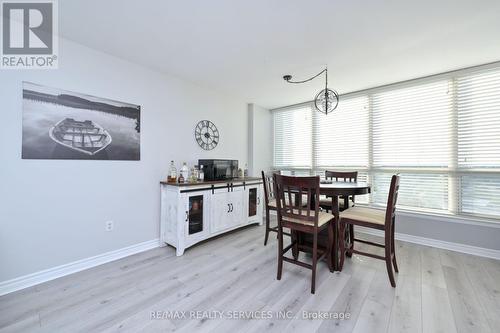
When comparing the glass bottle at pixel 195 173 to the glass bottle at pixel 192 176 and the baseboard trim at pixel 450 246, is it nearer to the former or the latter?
the glass bottle at pixel 192 176

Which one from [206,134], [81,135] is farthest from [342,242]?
[81,135]

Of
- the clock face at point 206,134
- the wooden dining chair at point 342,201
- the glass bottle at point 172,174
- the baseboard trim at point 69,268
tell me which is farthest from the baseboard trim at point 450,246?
the baseboard trim at point 69,268

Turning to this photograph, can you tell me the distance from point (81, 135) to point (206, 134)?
1.67 meters

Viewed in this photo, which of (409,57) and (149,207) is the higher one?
(409,57)

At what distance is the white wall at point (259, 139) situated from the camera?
169 inches

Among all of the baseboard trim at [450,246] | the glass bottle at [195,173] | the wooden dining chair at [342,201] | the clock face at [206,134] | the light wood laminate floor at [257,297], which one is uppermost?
the clock face at [206,134]

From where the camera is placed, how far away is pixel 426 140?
3.03 m

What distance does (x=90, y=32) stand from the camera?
6.56ft

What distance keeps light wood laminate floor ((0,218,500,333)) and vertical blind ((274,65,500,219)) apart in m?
0.89

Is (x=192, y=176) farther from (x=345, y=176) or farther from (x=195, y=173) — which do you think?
(x=345, y=176)

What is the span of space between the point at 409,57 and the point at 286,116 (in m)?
2.41

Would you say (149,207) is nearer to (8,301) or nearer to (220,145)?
(8,301)

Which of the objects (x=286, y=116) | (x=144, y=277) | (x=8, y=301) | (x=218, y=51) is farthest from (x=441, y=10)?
(x=8, y=301)

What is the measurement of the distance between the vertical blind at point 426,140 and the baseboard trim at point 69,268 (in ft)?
10.8
